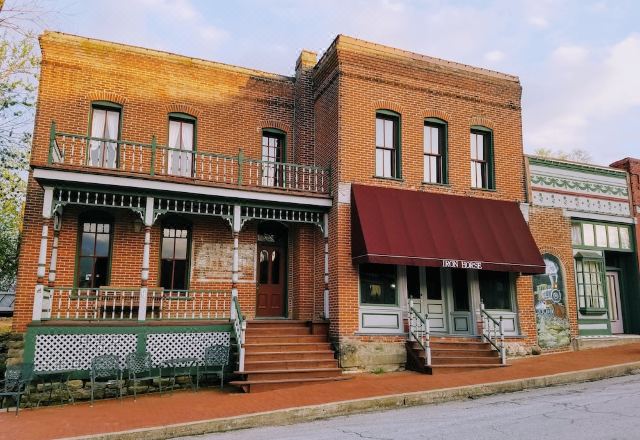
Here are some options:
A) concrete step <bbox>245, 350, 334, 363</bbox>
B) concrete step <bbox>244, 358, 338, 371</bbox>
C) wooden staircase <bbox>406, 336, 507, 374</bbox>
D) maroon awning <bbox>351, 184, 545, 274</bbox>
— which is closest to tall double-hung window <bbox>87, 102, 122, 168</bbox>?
concrete step <bbox>245, 350, 334, 363</bbox>

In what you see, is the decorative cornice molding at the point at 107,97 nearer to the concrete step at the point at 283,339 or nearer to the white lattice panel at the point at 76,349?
the white lattice panel at the point at 76,349

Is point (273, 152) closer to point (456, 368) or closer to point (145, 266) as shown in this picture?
point (145, 266)

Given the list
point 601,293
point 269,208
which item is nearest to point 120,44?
point 269,208

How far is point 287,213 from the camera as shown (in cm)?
1352

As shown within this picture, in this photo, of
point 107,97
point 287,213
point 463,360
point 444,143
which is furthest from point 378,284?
point 107,97

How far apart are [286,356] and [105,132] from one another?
24.4ft

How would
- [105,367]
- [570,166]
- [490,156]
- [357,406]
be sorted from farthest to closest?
[570,166], [490,156], [105,367], [357,406]

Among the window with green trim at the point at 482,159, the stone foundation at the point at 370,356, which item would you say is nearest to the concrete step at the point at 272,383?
the stone foundation at the point at 370,356

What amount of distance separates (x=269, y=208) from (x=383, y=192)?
9.89ft

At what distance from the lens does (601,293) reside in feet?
52.2

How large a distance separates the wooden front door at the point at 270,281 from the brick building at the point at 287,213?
39mm

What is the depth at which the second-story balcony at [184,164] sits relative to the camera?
12523 millimetres

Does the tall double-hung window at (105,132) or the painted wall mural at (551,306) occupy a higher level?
the tall double-hung window at (105,132)

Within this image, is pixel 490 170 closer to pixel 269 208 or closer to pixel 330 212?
pixel 330 212
